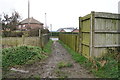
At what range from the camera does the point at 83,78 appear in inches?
176

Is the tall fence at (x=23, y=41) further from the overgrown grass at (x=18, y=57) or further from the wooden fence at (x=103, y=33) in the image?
the wooden fence at (x=103, y=33)

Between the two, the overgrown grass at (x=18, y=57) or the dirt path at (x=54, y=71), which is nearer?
the dirt path at (x=54, y=71)

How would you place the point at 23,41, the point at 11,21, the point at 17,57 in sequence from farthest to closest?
the point at 11,21 → the point at 23,41 → the point at 17,57

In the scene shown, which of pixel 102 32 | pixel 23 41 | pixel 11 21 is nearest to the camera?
pixel 102 32

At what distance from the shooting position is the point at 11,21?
2248 centimetres

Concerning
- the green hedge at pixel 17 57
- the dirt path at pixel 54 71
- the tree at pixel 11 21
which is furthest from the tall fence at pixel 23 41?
the tree at pixel 11 21

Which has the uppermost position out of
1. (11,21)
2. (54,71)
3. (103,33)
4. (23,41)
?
(11,21)

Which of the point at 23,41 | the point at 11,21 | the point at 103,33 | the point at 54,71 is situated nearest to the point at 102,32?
the point at 103,33

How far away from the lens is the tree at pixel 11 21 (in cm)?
2116

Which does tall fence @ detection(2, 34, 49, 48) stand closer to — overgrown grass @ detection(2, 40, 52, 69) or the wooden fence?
overgrown grass @ detection(2, 40, 52, 69)

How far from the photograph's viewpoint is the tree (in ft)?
69.4

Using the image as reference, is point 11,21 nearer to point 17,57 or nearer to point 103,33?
point 17,57

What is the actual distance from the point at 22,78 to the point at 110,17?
193 inches

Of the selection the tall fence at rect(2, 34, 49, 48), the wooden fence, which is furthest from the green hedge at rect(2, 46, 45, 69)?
the wooden fence
